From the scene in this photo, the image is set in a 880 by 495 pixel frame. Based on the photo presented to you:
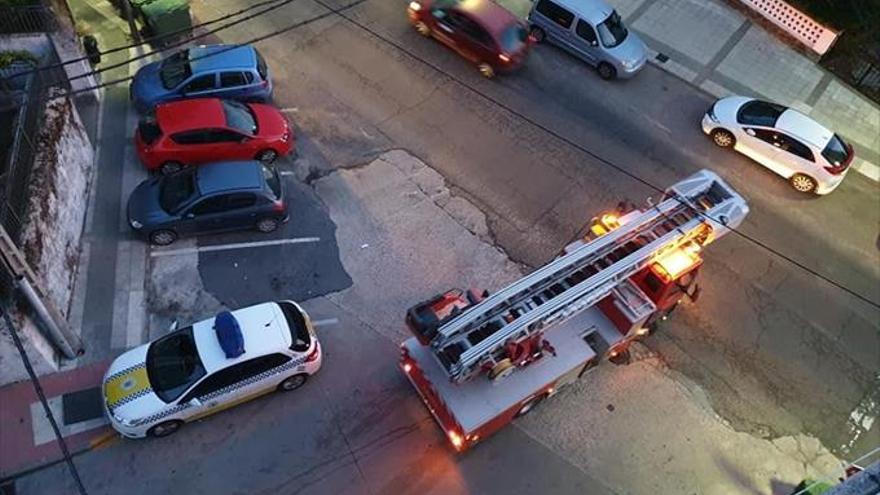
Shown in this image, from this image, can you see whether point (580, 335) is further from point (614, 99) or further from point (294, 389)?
point (614, 99)

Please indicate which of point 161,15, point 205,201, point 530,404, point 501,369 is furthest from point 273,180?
point 530,404

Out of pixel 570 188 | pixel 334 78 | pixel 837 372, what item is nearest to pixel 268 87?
pixel 334 78

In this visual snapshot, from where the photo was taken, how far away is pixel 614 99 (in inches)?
866

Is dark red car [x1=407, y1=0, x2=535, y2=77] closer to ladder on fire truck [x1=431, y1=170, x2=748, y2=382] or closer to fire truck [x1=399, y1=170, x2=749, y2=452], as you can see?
fire truck [x1=399, y1=170, x2=749, y2=452]

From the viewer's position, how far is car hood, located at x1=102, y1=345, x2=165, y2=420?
13.8m

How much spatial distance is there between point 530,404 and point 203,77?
11.2 m

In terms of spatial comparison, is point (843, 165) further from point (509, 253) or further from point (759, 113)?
point (509, 253)

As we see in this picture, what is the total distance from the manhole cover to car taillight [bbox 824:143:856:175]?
1817 centimetres

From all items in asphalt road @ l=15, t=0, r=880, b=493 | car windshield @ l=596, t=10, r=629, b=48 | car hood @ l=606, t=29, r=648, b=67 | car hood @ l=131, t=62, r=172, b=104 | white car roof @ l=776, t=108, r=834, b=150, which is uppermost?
car hood @ l=131, t=62, r=172, b=104

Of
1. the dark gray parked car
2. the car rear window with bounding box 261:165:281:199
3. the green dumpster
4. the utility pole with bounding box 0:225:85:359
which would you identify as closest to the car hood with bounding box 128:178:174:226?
the dark gray parked car

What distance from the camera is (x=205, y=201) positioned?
16500mm

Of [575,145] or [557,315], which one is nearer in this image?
[557,315]

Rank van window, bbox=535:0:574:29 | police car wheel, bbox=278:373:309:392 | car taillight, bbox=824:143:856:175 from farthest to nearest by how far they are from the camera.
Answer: van window, bbox=535:0:574:29 < car taillight, bbox=824:143:856:175 < police car wheel, bbox=278:373:309:392

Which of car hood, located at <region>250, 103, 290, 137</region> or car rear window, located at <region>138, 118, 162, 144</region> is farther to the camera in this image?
car hood, located at <region>250, 103, 290, 137</region>
